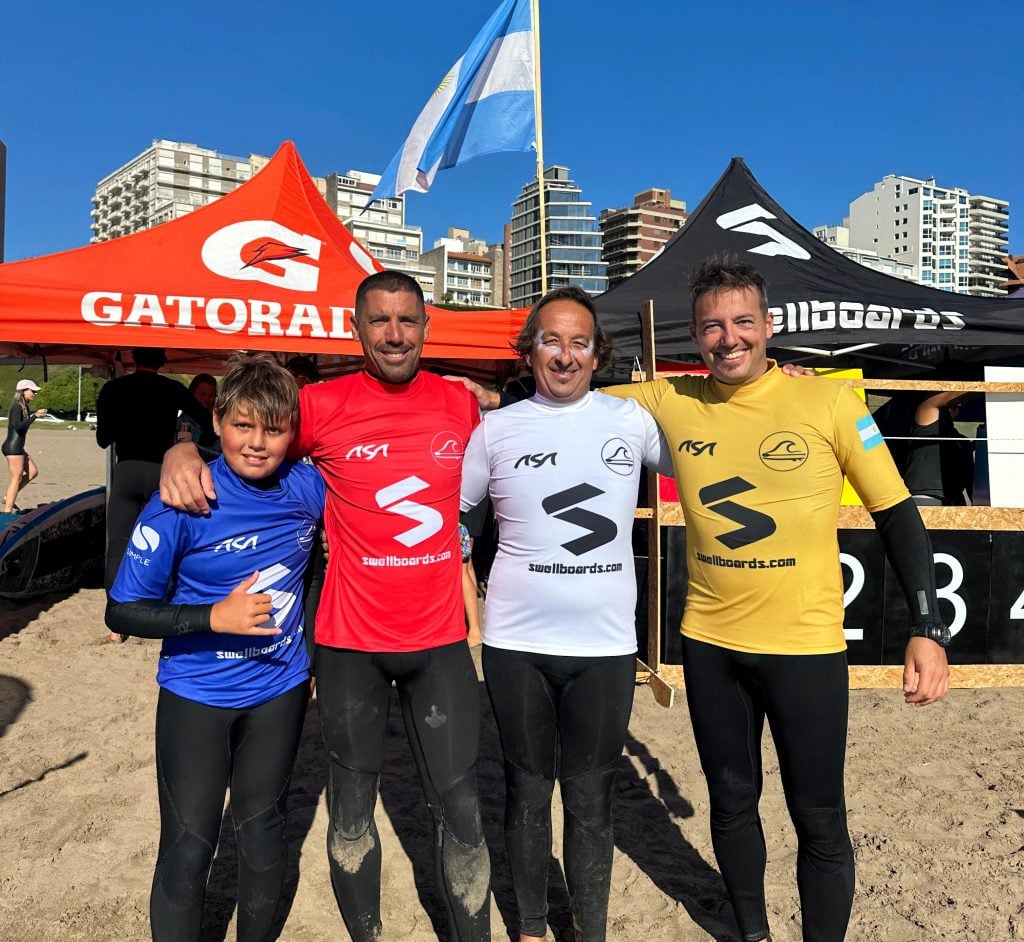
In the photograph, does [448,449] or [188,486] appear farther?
[448,449]

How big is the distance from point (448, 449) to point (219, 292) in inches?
144

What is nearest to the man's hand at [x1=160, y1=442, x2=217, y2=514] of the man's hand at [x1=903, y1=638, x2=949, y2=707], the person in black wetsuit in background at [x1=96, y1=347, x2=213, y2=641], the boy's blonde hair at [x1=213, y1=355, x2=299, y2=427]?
the boy's blonde hair at [x1=213, y1=355, x2=299, y2=427]

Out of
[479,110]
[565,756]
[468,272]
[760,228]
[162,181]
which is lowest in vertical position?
[565,756]

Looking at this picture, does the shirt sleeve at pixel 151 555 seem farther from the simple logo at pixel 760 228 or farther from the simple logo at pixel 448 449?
the simple logo at pixel 760 228

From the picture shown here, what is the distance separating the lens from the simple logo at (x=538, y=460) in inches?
91.4

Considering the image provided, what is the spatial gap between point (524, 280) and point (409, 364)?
136 metres

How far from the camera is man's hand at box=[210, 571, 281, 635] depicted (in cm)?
198

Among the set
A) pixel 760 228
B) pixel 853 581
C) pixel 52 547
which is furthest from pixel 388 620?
pixel 52 547

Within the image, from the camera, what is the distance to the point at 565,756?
7.70 ft

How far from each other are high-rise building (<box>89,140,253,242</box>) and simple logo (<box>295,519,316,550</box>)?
133668mm

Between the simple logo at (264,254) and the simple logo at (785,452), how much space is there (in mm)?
4053

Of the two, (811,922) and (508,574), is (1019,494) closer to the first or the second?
(811,922)

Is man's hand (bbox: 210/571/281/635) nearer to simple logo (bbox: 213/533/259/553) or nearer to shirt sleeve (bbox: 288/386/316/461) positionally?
simple logo (bbox: 213/533/259/553)

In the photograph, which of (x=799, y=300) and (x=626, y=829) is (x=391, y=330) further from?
(x=799, y=300)
